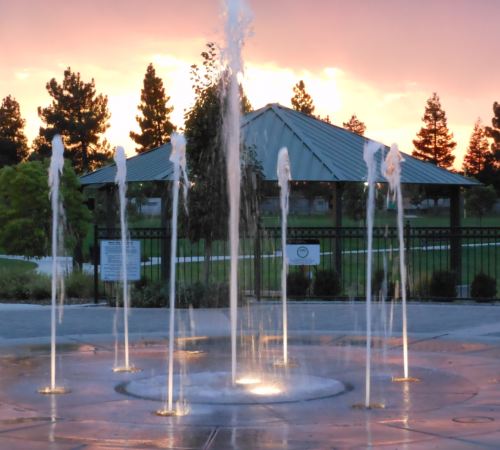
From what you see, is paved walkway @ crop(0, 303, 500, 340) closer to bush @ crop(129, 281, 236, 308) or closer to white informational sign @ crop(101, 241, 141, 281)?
bush @ crop(129, 281, 236, 308)

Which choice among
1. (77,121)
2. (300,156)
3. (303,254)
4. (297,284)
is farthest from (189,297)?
(77,121)

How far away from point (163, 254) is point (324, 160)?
459 cm

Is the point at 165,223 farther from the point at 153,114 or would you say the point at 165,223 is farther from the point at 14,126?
the point at 14,126

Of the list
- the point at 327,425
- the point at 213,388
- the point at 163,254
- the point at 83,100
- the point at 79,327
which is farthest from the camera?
the point at 83,100

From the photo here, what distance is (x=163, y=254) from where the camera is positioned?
17891mm

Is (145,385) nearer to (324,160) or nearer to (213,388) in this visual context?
(213,388)

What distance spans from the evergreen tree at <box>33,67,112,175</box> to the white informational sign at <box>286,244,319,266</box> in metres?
38.5

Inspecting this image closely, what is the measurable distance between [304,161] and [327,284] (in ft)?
11.9

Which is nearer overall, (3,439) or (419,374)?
(3,439)

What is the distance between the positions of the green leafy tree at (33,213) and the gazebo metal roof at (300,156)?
726 centimetres

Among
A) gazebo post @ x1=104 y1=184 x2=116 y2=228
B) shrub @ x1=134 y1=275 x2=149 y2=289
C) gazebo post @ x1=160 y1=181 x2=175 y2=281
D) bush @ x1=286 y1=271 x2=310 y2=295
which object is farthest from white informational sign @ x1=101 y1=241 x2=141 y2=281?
gazebo post @ x1=104 y1=184 x2=116 y2=228

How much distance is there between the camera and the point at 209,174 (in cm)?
1505

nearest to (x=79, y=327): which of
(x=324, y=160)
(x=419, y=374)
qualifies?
(x=419, y=374)

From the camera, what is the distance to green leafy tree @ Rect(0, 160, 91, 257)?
2794cm
